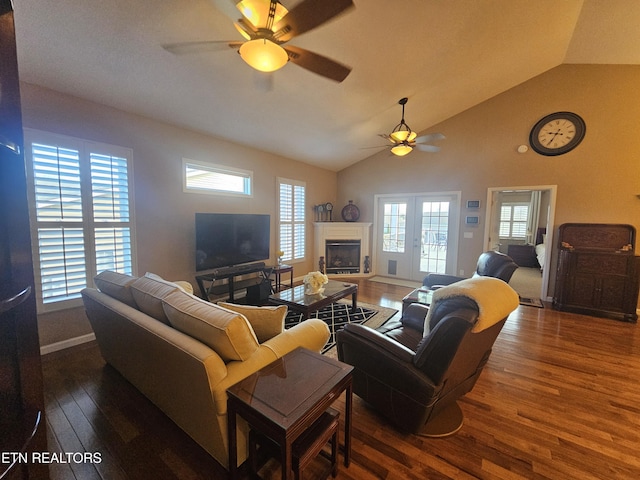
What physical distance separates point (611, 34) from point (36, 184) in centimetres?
683

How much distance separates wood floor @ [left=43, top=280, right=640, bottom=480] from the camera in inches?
61.2

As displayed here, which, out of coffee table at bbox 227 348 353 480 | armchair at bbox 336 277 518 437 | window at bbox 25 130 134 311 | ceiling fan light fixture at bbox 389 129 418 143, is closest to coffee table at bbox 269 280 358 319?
armchair at bbox 336 277 518 437

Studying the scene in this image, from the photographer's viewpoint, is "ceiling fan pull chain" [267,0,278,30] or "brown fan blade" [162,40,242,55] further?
"brown fan blade" [162,40,242,55]

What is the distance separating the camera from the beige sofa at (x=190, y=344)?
1.37 metres

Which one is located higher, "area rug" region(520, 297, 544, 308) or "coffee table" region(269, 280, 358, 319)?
"coffee table" region(269, 280, 358, 319)

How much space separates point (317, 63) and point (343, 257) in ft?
15.7

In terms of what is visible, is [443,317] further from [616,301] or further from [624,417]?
[616,301]

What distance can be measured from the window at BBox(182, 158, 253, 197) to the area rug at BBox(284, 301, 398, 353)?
A: 2.25 m

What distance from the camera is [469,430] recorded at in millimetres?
1846

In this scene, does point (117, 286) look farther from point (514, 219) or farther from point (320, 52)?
point (514, 219)

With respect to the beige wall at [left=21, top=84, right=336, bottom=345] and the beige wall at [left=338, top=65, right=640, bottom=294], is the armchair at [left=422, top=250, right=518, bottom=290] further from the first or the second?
the beige wall at [left=21, top=84, right=336, bottom=345]

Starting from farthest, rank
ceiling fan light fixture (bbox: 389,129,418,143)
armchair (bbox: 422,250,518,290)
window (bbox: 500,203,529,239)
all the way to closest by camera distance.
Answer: window (bbox: 500,203,529,239)
ceiling fan light fixture (bbox: 389,129,418,143)
armchair (bbox: 422,250,518,290)

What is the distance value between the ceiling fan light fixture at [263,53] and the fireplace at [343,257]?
475cm

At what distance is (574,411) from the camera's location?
203 centimetres
